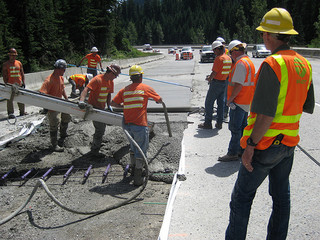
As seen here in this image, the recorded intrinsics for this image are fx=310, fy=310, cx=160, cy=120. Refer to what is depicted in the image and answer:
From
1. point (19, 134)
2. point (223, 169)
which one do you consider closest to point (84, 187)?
point (223, 169)

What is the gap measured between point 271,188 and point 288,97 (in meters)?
0.84

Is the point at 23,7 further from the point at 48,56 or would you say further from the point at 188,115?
the point at 188,115

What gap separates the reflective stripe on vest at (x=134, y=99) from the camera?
14.9 feet

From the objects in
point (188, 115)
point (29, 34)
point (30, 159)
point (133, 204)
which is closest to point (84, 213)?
point (133, 204)

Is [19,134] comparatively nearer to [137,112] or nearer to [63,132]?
[63,132]

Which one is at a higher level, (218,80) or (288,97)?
(288,97)

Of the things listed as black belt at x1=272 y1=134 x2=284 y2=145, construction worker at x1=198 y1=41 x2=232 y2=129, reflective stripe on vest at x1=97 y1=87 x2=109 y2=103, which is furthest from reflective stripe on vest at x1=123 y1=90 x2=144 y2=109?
construction worker at x1=198 y1=41 x2=232 y2=129

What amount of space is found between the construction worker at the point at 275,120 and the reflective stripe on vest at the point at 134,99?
2236mm

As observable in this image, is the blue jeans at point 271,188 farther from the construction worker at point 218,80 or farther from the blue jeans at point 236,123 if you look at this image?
the construction worker at point 218,80

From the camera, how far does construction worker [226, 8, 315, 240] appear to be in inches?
91.9

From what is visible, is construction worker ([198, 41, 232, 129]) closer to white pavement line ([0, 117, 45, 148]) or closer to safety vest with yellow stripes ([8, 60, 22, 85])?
white pavement line ([0, 117, 45, 148])

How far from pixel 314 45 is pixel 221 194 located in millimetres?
59591

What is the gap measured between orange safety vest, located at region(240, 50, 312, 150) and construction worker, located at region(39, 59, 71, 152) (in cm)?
462

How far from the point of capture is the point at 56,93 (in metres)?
6.53
